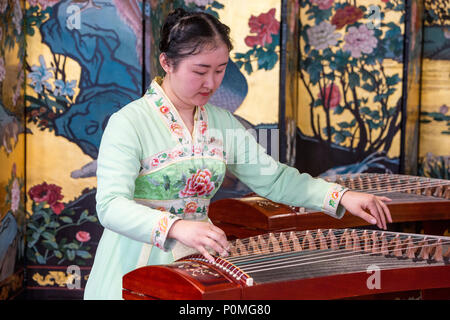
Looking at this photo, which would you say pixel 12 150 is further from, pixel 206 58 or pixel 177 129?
pixel 206 58

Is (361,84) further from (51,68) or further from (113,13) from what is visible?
(51,68)

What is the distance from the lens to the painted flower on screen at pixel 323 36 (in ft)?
12.3

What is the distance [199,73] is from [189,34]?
4.3 inches

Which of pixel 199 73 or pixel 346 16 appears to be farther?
pixel 346 16

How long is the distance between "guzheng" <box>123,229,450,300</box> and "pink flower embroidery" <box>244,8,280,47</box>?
1.92 metres

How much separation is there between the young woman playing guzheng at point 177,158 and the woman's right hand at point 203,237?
0.48 feet

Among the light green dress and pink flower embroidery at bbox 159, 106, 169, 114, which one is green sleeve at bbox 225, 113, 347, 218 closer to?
the light green dress

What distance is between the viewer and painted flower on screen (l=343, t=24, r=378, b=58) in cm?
371

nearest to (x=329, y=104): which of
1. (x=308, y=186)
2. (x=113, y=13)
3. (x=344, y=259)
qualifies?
(x=113, y=13)

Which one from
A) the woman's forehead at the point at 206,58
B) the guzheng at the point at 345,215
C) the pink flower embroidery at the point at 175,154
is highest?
the woman's forehead at the point at 206,58

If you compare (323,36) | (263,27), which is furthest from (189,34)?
(323,36)

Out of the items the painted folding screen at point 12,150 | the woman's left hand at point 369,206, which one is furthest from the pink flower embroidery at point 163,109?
the painted folding screen at point 12,150

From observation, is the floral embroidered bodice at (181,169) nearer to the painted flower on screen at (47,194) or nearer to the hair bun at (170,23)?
the hair bun at (170,23)

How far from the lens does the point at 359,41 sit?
372 centimetres
